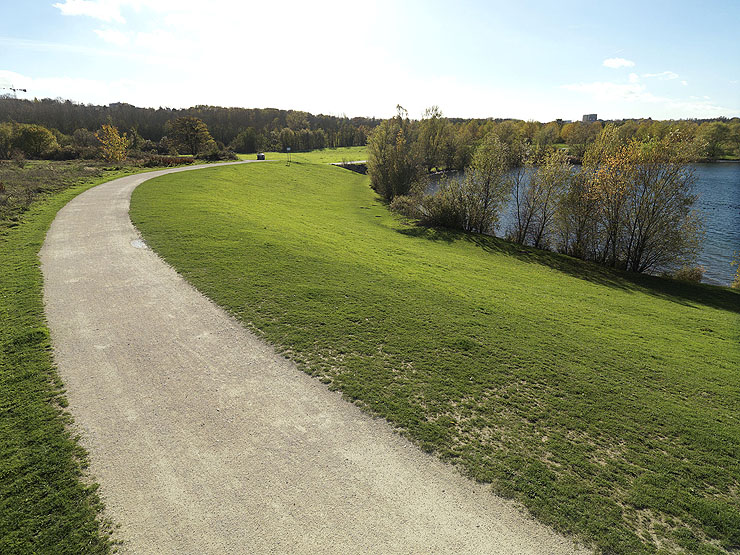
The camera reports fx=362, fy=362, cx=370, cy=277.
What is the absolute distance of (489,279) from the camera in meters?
21.9

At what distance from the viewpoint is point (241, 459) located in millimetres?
7316

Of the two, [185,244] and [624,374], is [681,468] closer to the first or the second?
[624,374]

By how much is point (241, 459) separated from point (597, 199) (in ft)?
111

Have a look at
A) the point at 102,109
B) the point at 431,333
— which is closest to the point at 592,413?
the point at 431,333

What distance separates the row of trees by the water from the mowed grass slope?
594 centimetres

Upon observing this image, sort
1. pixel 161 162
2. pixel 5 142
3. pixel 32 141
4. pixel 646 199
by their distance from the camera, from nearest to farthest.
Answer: pixel 646 199
pixel 161 162
pixel 32 141
pixel 5 142

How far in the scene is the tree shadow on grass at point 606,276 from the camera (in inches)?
993

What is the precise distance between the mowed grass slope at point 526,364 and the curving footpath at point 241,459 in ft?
2.54

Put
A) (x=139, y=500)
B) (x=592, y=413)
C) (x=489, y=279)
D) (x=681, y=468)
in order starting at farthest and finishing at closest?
(x=489, y=279) < (x=592, y=413) < (x=681, y=468) < (x=139, y=500)

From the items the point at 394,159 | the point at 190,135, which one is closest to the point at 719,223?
the point at 394,159

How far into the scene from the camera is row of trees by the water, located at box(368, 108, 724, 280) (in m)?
28.1

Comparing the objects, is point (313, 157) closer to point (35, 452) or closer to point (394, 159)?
point (394, 159)

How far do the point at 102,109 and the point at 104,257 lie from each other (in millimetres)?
166569

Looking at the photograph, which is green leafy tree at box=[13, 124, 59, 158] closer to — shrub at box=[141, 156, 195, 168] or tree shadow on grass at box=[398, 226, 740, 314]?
shrub at box=[141, 156, 195, 168]
